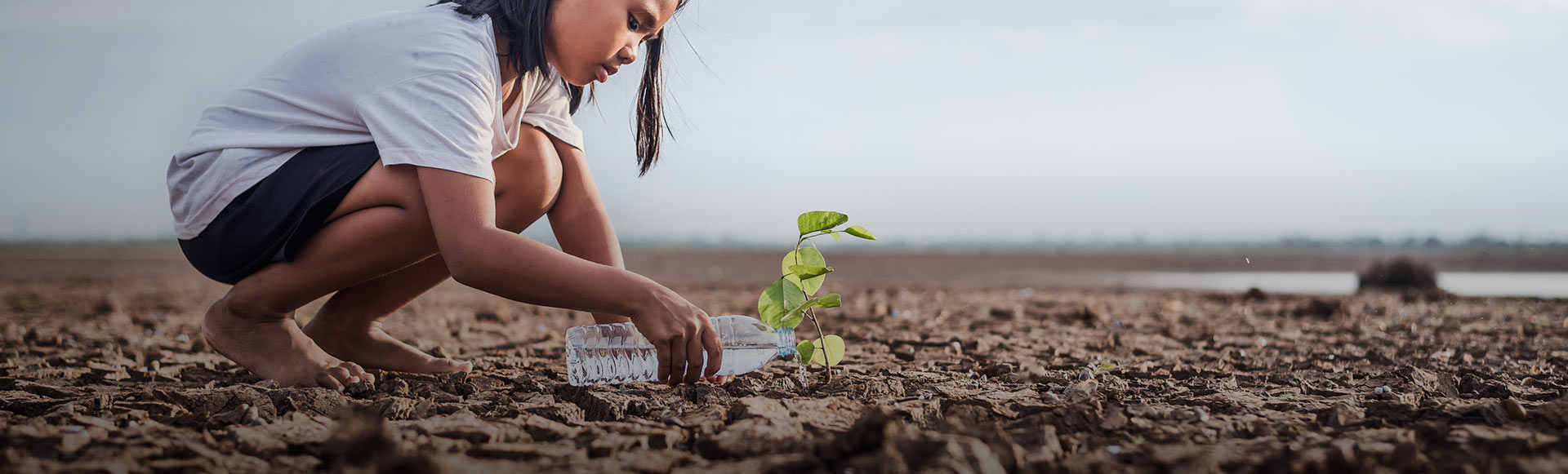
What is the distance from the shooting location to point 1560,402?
1.71 meters

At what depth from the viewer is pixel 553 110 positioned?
2.60 meters

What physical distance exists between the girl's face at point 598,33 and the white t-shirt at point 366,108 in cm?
14

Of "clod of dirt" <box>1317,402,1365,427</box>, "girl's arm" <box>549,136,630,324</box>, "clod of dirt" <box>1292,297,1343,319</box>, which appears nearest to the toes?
"girl's arm" <box>549,136,630,324</box>

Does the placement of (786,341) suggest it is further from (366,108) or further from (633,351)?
(366,108)

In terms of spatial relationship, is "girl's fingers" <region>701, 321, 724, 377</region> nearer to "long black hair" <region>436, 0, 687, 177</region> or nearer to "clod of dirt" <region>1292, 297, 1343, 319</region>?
"long black hair" <region>436, 0, 687, 177</region>

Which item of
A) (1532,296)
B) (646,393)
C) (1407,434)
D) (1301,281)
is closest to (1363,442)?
(1407,434)

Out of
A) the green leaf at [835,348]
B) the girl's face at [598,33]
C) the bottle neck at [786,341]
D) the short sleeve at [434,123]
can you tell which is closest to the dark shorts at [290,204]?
the short sleeve at [434,123]

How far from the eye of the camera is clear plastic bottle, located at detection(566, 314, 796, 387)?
8.35ft

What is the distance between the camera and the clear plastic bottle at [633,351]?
254cm

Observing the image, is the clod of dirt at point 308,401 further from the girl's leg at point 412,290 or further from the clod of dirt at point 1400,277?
the clod of dirt at point 1400,277

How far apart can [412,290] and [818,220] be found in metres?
1.37

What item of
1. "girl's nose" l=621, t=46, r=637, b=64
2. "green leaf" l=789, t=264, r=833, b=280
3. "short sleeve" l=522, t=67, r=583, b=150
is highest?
"girl's nose" l=621, t=46, r=637, b=64

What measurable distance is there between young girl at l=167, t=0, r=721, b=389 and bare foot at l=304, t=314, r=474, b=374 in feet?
0.48

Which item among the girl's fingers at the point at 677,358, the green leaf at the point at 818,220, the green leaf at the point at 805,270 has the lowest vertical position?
the girl's fingers at the point at 677,358
